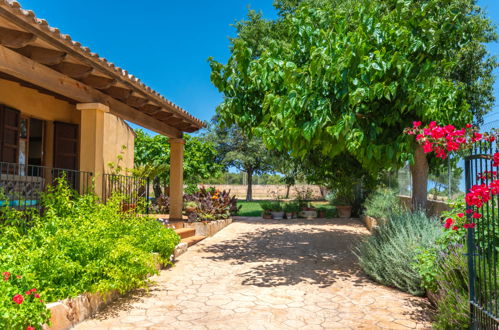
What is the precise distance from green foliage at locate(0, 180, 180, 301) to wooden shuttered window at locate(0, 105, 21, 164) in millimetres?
1756

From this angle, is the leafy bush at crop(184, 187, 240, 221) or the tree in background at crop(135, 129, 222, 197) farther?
the tree in background at crop(135, 129, 222, 197)

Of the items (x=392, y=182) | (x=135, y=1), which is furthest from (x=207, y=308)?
(x=135, y=1)

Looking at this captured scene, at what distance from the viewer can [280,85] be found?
6.46 metres

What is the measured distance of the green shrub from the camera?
503 centimetres

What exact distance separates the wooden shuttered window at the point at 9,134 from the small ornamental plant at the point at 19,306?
4.09 metres

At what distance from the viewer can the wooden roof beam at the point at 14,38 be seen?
14.5 feet

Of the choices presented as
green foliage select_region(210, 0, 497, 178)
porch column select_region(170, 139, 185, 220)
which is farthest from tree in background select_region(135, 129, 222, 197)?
green foliage select_region(210, 0, 497, 178)

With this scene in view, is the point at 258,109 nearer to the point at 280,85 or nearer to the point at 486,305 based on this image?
the point at 280,85

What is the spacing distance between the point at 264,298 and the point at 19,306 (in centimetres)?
287

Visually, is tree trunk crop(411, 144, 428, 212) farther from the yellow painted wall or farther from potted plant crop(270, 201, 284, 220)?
potted plant crop(270, 201, 284, 220)

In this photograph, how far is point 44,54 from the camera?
5102mm

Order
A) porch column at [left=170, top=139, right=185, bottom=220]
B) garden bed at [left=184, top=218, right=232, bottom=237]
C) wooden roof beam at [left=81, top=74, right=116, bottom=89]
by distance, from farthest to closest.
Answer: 1. porch column at [left=170, top=139, right=185, bottom=220]
2. garden bed at [left=184, top=218, right=232, bottom=237]
3. wooden roof beam at [left=81, top=74, right=116, bottom=89]

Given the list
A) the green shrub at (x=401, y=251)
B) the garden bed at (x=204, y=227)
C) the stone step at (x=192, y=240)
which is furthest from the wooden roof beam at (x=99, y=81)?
the green shrub at (x=401, y=251)

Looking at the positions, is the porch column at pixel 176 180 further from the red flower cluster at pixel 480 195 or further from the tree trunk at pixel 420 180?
the red flower cluster at pixel 480 195
